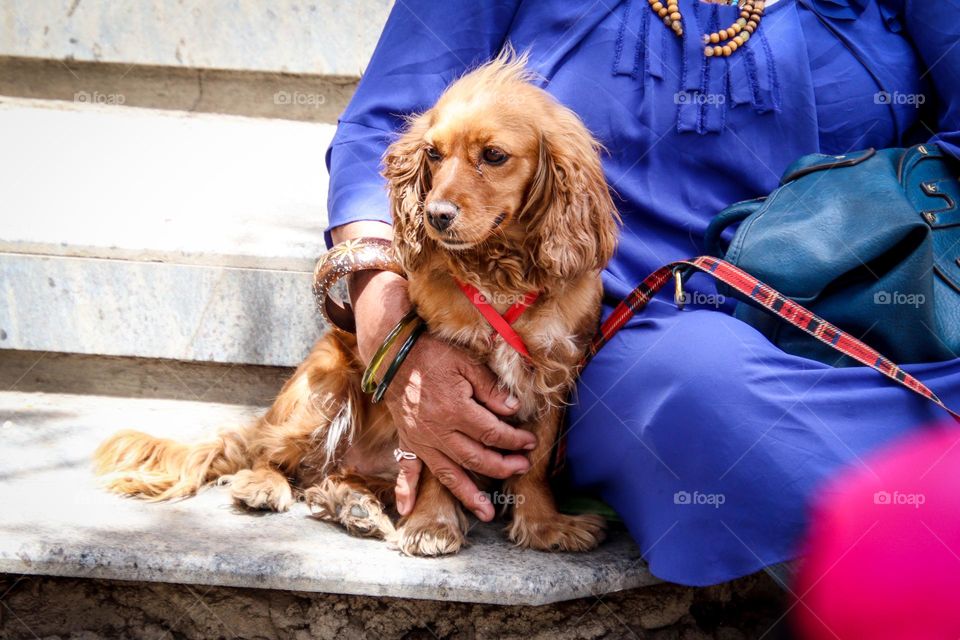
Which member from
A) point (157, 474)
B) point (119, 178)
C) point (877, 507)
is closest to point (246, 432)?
point (157, 474)

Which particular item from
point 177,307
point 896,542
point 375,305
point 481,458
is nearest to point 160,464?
point 177,307

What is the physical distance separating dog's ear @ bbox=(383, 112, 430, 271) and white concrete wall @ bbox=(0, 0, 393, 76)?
5.49 ft

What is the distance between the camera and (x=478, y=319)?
1.92m

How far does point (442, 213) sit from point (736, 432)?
678 millimetres

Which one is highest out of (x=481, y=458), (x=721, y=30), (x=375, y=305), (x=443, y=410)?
(x=721, y=30)

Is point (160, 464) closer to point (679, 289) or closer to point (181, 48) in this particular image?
point (679, 289)

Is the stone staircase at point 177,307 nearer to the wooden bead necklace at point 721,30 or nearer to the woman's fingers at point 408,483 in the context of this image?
the woman's fingers at point 408,483

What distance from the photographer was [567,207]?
1.84 metres

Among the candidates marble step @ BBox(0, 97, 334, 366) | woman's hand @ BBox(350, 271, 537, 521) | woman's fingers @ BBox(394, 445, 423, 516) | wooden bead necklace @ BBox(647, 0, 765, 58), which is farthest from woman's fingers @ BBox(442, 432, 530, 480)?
wooden bead necklace @ BBox(647, 0, 765, 58)

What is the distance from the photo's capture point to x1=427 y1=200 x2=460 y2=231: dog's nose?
5.54 ft

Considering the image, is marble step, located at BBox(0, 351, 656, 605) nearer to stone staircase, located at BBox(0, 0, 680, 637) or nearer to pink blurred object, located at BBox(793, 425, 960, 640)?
stone staircase, located at BBox(0, 0, 680, 637)

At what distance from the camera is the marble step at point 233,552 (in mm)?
1837

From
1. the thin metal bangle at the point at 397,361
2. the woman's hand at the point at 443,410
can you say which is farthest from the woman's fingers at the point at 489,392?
the thin metal bangle at the point at 397,361

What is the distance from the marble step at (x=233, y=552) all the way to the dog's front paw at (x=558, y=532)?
2cm
